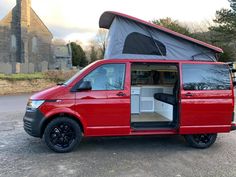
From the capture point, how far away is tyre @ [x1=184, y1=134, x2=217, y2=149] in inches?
293

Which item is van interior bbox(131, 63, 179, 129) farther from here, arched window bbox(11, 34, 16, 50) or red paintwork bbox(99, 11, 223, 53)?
arched window bbox(11, 34, 16, 50)

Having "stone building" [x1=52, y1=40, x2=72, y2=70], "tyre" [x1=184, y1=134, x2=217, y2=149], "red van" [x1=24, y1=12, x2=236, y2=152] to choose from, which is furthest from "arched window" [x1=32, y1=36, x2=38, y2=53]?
"tyre" [x1=184, y1=134, x2=217, y2=149]

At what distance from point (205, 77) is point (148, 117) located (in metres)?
1.80

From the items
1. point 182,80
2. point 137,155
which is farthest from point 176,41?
point 137,155

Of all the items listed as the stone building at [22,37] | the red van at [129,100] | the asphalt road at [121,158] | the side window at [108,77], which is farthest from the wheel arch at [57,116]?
the stone building at [22,37]

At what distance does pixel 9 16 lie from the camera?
2153 inches

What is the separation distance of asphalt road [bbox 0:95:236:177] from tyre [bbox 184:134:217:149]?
0.16 metres

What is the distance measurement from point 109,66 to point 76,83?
810mm

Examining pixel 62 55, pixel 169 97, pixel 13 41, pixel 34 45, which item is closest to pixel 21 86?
pixel 169 97

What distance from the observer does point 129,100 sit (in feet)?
23.0

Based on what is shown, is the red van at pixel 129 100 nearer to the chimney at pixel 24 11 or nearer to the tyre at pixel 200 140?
the tyre at pixel 200 140

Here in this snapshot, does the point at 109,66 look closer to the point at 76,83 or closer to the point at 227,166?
the point at 76,83

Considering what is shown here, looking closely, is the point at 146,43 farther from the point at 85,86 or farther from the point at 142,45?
the point at 85,86

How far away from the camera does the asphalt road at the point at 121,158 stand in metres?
5.74
